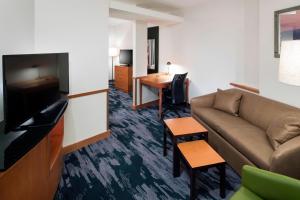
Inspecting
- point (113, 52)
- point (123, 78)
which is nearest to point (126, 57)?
point (123, 78)

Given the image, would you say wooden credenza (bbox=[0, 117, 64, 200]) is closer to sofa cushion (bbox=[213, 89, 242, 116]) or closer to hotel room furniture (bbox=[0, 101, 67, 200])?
hotel room furniture (bbox=[0, 101, 67, 200])

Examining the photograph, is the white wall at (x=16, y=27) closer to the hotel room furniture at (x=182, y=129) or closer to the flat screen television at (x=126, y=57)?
the hotel room furniture at (x=182, y=129)

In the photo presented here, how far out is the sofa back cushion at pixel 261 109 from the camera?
2564 millimetres

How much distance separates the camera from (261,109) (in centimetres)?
Result: 284

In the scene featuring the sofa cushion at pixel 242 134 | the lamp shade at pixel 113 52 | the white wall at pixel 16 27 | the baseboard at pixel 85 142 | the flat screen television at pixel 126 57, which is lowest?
the baseboard at pixel 85 142

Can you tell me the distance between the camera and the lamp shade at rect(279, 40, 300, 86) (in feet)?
4.65

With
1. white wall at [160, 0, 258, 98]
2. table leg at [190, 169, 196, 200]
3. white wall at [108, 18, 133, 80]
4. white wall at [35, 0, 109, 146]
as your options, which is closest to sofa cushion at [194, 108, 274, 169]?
table leg at [190, 169, 196, 200]

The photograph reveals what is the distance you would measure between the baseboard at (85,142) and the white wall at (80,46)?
59 mm

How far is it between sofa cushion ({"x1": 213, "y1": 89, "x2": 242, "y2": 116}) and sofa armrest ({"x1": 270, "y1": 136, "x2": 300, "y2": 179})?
1.40m

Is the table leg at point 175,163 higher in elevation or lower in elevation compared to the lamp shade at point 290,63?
lower

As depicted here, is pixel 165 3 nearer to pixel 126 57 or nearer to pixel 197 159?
pixel 126 57

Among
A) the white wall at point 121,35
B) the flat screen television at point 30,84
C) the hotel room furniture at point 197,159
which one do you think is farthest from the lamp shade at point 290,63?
the white wall at point 121,35

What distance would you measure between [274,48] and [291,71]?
167cm

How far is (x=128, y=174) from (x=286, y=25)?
2785 mm
